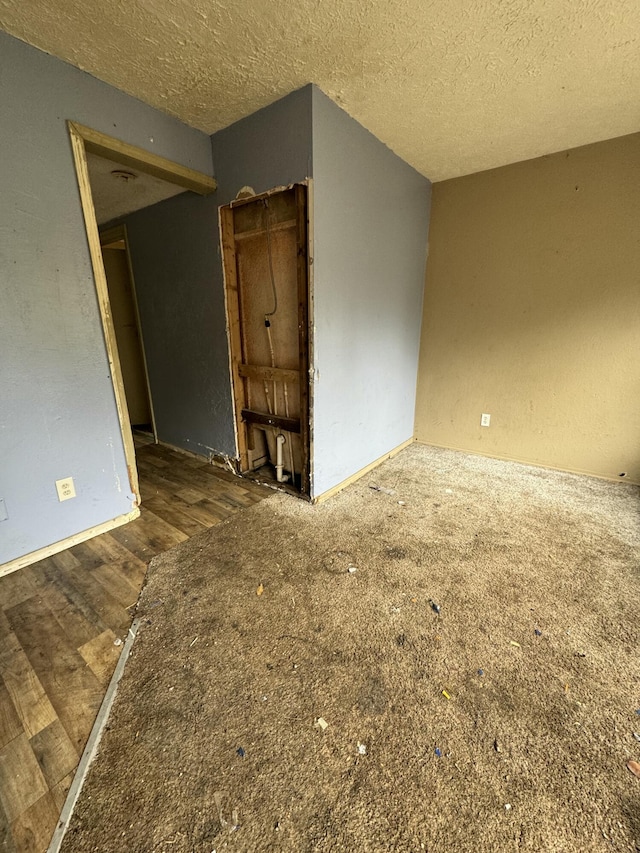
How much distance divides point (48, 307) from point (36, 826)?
6.51ft

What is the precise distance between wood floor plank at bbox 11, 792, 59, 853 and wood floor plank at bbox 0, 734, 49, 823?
2 cm

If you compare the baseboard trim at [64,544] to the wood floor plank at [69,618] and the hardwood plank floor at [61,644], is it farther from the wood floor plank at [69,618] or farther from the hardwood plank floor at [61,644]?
the wood floor plank at [69,618]

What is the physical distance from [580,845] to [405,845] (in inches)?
16.4

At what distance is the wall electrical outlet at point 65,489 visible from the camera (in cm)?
188

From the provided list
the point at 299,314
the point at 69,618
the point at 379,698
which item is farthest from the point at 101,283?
the point at 379,698

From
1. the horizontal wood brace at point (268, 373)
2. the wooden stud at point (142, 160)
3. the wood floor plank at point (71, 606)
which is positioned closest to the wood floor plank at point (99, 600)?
the wood floor plank at point (71, 606)

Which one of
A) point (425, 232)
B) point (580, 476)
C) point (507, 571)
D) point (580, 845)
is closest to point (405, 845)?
point (580, 845)

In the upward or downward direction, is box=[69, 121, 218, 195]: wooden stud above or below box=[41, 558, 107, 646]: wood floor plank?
above

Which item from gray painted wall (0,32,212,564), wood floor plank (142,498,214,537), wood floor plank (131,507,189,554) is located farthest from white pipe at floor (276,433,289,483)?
gray painted wall (0,32,212,564)

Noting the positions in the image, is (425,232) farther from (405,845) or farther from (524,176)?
(405,845)

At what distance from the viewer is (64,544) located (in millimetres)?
1931

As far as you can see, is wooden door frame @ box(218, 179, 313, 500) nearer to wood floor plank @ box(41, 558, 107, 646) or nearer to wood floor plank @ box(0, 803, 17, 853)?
wood floor plank @ box(41, 558, 107, 646)

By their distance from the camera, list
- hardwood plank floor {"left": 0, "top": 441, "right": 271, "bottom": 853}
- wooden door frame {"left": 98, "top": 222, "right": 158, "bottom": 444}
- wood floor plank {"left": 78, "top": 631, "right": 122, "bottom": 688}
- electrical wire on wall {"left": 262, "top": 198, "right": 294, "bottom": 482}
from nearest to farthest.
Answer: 1. hardwood plank floor {"left": 0, "top": 441, "right": 271, "bottom": 853}
2. wood floor plank {"left": 78, "top": 631, "right": 122, "bottom": 688}
3. electrical wire on wall {"left": 262, "top": 198, "right": 294, "bottom": 482}
4. wooden door frame {"left": 98, "top": 222, "right": 158, "bottom": 444}

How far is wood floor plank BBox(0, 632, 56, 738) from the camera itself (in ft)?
3.56
